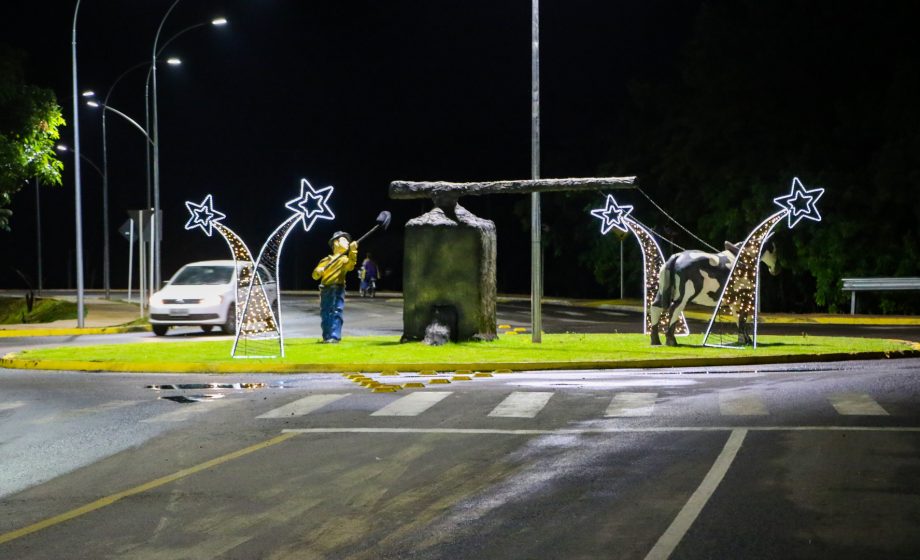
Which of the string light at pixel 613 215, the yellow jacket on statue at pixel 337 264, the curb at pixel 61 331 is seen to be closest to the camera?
the yellow jacket on statue at pixel 337 264

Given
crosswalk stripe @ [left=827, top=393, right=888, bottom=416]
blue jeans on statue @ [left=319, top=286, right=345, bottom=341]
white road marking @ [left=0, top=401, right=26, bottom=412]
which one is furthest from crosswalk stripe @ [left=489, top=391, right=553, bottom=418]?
blue jeans on statue @ [left=319, top=286, right=345, bottom=341]

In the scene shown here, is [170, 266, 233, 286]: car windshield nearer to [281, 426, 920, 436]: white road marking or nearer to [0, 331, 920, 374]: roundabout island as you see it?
[0, 331, 920, 374]: roundabout island

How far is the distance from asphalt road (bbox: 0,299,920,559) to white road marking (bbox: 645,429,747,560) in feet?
0.07

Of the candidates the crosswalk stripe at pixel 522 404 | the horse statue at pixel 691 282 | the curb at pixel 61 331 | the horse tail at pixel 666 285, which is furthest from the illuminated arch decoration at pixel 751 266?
the curb at pixel 61 331

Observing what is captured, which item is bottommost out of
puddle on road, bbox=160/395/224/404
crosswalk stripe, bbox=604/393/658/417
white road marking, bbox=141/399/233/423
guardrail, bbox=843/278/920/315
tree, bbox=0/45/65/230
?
white road marking, bbox=141/399/233/423

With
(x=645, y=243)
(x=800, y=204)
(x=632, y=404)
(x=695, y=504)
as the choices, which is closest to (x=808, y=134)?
(x=645, y=243)

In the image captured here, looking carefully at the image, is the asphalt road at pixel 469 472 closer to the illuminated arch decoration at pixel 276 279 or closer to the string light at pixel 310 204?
the illuminated arch decoration at pixel 276 279

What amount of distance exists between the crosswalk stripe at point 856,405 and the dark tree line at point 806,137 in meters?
21.4

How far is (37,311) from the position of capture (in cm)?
4431

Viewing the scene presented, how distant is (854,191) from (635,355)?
18269mm

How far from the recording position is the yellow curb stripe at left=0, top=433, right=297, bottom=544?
27.1 ft

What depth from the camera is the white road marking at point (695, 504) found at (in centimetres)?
744

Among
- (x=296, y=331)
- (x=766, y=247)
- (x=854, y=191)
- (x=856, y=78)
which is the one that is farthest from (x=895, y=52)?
(x=296, y=331)

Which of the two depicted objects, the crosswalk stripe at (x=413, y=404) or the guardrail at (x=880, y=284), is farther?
the guardrail at (x=880, y=284)
